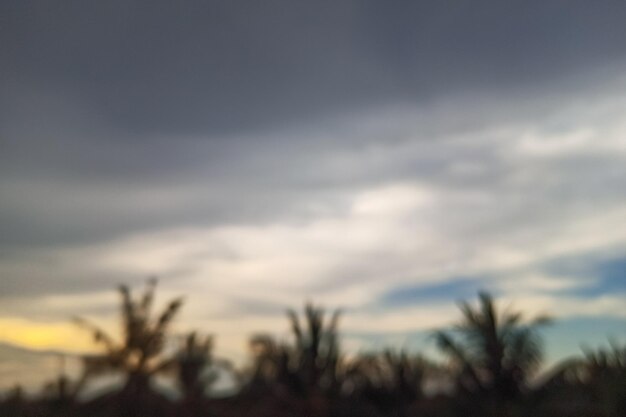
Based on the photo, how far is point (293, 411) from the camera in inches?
1565

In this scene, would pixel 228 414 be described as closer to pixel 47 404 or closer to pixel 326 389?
pixel 326 389

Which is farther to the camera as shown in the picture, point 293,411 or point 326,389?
point 326,389

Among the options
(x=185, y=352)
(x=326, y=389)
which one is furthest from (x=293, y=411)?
(x=185, y=352)

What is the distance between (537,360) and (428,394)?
6.51 m

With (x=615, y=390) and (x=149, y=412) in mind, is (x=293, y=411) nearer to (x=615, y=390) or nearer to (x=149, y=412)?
(x=149, y=412)

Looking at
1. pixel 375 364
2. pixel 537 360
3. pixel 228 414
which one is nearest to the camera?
pixel 228 414

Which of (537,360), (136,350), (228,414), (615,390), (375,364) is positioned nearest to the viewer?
Answer: (615,390)

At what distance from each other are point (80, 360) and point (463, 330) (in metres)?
18.9

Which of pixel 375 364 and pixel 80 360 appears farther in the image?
pixel 375 364

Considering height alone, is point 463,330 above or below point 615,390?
above

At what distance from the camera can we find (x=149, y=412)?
3822 cm

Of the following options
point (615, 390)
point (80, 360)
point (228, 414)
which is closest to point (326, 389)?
point (228, 414)

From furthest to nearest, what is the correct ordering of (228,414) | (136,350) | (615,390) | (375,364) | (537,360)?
(375,364)
(136,350)
(537,360)
(228,414)
(615,390)

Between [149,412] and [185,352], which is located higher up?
[185,352]
